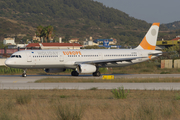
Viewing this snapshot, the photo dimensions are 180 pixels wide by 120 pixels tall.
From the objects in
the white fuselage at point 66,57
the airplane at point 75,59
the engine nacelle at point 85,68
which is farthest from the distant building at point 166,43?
the engine nacelle at point 85,68

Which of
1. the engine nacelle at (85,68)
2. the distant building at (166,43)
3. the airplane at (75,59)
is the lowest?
the engine nacelle at (85,68)

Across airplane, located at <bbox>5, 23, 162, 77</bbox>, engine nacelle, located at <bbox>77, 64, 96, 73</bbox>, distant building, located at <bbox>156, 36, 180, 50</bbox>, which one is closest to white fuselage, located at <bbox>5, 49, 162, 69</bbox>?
airplane, located at <bbox>5, 23, 162, 77</bbox>

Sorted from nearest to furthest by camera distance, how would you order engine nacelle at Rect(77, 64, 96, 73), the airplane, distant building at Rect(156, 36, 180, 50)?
engine nacelle at Rect(77, 64, 96, 73), the airplane, distant building at Rect(156, 36, 180, 50)

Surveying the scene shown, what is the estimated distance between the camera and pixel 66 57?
113ft

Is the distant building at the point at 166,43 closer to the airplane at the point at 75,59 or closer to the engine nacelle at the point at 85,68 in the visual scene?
the airplane at the point at 75,59

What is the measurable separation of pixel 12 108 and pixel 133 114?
584 cm

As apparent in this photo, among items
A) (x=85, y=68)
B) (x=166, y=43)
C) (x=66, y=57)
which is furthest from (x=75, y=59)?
(x=166, y=43)

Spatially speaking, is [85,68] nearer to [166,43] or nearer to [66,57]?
[66,57]

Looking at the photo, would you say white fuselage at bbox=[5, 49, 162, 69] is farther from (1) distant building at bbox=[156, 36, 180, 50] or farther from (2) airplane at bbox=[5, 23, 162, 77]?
(1) distant building at bbox=[156, 36, 180, 50]

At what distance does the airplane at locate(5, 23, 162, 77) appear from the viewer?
33.3m

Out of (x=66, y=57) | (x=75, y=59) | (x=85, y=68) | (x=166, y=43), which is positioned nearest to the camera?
(x=85, y=68)

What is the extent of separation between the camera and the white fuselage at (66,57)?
33.4 metres

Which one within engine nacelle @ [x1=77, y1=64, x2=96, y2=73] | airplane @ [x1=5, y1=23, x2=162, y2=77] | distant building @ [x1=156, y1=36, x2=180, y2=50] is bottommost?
engine nacelle @ [x1=77, y1=64, x2=96, y2=73]

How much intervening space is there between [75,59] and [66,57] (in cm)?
130
